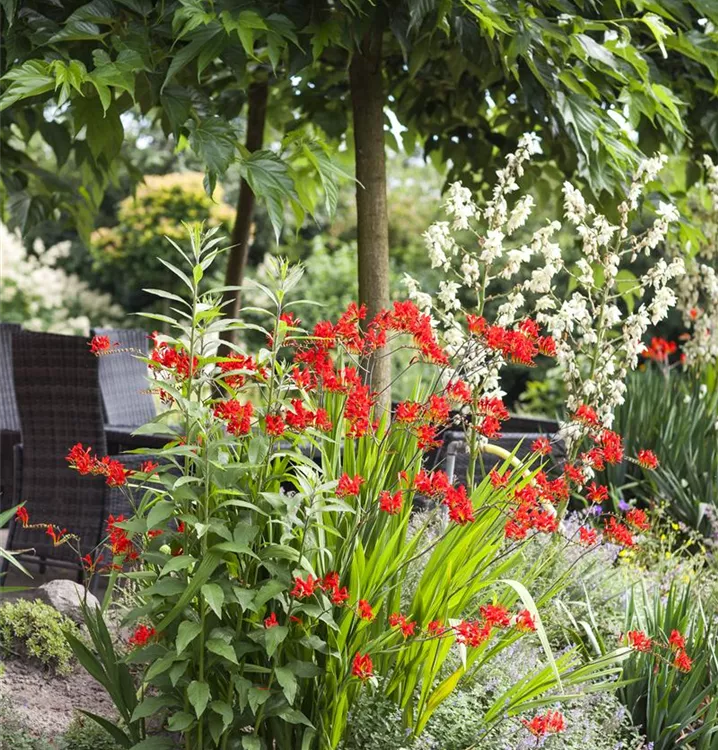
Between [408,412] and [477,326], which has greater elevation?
[477,326]

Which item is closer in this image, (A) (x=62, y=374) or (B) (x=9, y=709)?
(B) (x=9, y=709)

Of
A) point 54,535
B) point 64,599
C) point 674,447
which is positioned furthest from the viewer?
point 674,447

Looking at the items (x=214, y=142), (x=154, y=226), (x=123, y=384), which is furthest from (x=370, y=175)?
(x=154, y=226)

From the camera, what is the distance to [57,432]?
13.8 feet

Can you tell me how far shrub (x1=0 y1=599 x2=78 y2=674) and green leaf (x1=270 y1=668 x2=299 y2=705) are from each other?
1.08 m

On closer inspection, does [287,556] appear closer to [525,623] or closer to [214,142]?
[525,623]

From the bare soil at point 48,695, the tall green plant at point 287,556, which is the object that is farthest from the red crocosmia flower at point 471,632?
the bare soil at point 48,695

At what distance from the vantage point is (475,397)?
307cm

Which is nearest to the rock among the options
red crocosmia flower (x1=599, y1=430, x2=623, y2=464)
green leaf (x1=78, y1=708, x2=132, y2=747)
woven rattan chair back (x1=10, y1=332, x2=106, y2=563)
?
woven rattan chair back (x1=10, y1=332, x2=106, y2=563)

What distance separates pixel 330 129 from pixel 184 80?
2.41 ft

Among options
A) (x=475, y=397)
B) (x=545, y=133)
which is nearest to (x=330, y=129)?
(x=545, y=133)

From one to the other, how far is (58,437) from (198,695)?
7.10 feet

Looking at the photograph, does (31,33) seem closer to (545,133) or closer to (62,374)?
(62,374)

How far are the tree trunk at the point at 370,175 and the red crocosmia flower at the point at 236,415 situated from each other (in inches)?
60.5
